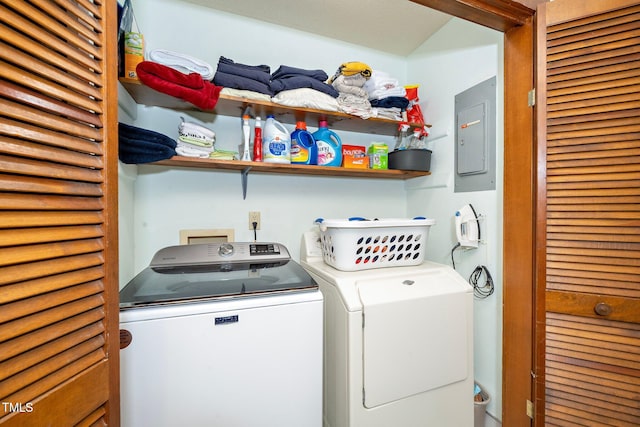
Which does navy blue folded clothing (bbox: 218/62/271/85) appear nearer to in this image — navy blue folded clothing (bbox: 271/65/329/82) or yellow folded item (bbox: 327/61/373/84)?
navy blue folded clothing (bbox: 271/65/329/82)

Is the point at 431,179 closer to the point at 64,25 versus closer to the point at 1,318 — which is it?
the point at 64,25

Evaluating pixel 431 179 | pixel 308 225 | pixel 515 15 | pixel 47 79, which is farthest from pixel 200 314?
pixel 515 15

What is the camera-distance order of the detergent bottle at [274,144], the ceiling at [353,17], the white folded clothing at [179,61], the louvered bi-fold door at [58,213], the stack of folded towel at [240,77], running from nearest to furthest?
the louvered bi-fold door at [58,213], the white folded clothing at [179,61], the stack of folded towel at [240,77], the detergent bottle at [274,144], the ceiling at [353,17]

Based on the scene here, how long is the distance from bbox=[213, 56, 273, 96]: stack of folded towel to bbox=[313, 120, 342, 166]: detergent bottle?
0.40 m

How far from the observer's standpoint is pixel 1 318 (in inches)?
17.6

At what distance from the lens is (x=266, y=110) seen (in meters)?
1.57

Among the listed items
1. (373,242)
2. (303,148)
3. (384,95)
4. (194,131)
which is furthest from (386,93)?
(194,131)

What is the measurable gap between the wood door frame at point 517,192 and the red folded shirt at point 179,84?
1086 mm

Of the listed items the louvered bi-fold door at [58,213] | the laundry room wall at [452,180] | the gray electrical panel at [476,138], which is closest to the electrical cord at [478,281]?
the laundry room wall at [452,180]

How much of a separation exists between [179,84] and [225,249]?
0.87 m

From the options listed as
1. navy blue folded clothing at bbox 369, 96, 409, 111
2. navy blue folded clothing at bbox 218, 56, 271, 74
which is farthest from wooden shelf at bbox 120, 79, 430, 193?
navy blue folded clothing at bbox 218, 56, 271, 74

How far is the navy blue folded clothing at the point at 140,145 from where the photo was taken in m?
1.19

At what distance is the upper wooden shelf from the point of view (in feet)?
4.53

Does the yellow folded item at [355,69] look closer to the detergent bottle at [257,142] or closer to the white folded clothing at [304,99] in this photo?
the white folded clothing at [304,99]
